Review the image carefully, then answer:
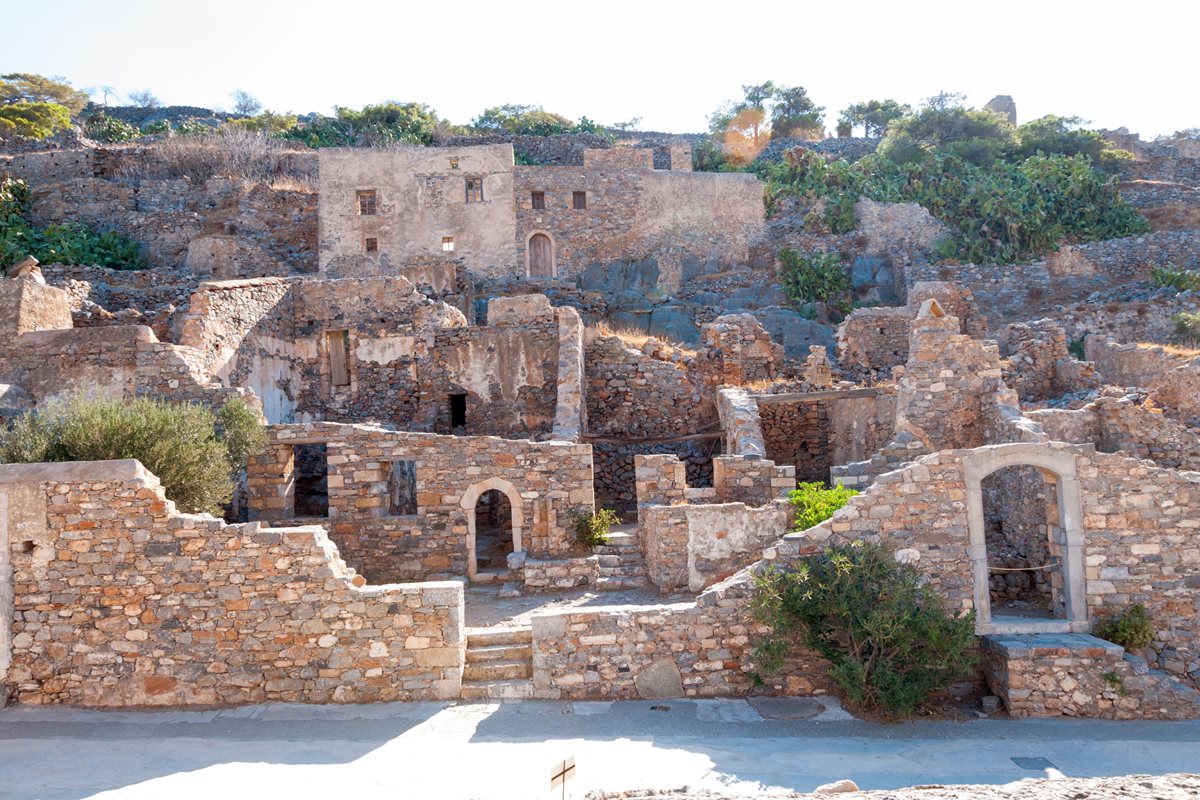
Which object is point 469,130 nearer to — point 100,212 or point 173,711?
point 100,212

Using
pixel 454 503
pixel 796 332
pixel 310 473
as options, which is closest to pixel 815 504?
pixel 454 503

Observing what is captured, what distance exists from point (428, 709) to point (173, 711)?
274 centimetres

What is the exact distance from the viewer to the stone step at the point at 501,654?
10094 millimetres

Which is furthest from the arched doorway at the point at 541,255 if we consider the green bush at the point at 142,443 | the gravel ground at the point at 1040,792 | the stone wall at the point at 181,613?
the gravel ground at the point at 1040,792

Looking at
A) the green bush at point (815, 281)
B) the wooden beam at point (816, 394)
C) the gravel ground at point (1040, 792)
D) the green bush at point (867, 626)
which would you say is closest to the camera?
the gravel ground at point (1040, 792)

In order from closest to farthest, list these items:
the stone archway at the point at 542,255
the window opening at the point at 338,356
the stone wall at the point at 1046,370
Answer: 1. the stone wall at the point at 1046,370
2. the window opening at the point at 338,356
3. the stone archway at the point at 542,255

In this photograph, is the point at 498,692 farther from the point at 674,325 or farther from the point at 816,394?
the point at 674,325

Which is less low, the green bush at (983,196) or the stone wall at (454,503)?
the green bush at (983,196)

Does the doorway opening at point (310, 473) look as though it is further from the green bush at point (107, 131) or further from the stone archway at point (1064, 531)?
the green bush at point (107, 131)

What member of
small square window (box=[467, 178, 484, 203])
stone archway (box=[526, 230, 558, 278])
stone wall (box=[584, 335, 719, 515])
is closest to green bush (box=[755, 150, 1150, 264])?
stone archway (box=[526, 230, 558, 278])

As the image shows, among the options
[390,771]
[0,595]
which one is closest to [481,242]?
[0,595]

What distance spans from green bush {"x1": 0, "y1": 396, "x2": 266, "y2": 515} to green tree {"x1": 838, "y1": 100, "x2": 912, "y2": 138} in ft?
152

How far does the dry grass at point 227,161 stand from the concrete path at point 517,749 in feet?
87.6

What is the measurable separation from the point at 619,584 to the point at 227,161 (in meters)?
29.3
